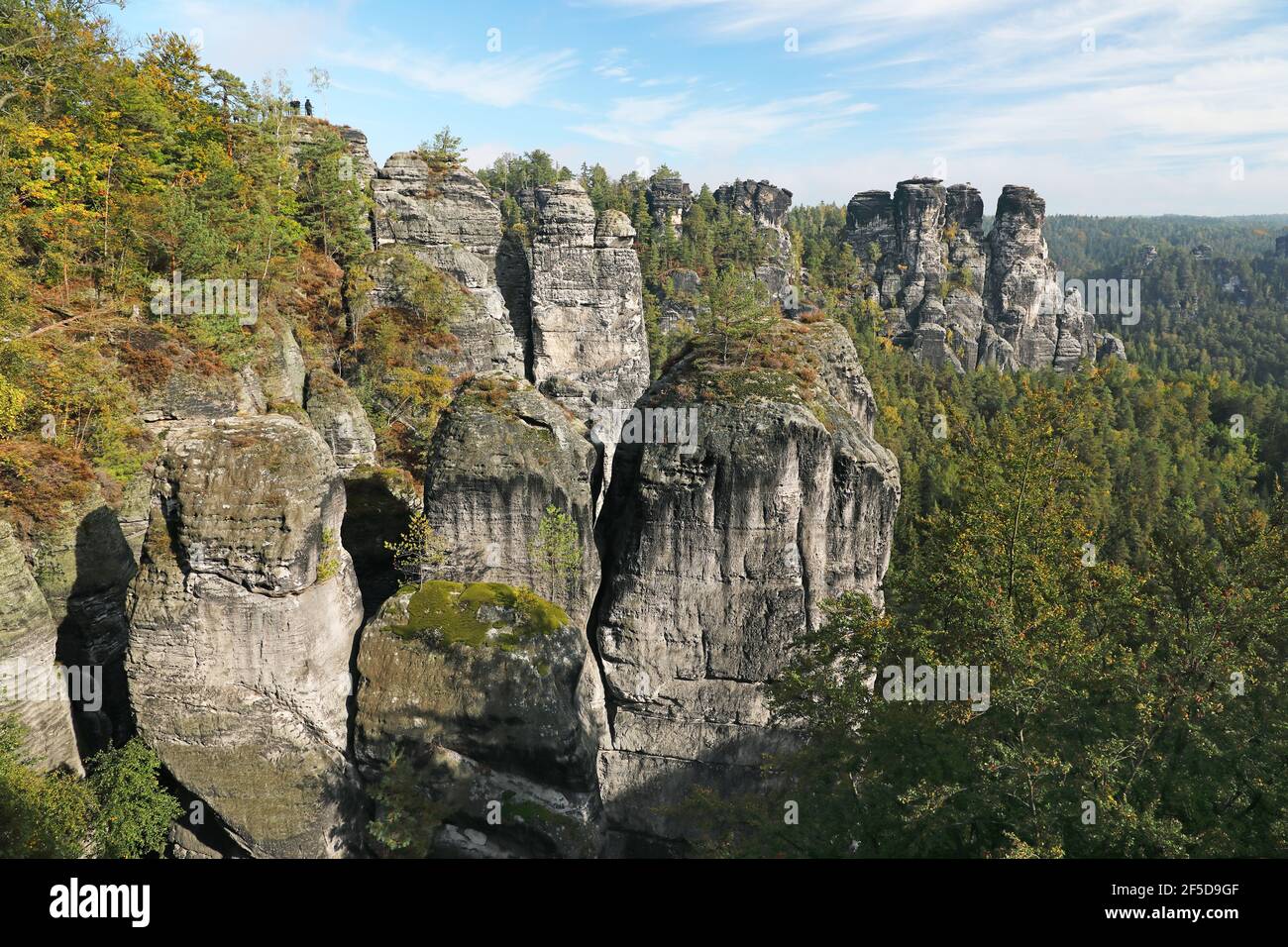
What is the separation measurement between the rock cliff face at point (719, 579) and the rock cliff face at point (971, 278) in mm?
100340

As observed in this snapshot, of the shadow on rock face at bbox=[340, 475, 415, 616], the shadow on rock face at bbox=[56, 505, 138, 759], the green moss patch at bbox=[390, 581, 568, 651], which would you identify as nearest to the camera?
the shadow on rock face at bbox=[56, 505, 138, 759]

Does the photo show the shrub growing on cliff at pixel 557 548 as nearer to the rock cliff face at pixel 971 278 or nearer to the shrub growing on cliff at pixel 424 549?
the shrub growing on cliff at pixel 424 549

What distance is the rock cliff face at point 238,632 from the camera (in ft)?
51.5

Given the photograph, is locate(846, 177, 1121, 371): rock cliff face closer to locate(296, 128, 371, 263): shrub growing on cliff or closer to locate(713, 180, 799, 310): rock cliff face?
locate(713, 180, 799, 310): rock cliff face

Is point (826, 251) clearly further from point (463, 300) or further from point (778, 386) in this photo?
point (778, 386)

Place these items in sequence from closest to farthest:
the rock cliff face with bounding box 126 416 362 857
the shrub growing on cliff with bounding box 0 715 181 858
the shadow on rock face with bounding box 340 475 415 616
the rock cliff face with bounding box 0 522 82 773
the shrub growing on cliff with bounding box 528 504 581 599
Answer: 1. the shrub growing on cliff with bounding box 0 715 181 858
2. the rock cliff face with bounding box 0 522 82 773
3. the rock cliff face with bounding box 126 416 362 857
4. the shrub growing on cliff with bounding box 528 504 581 599
5. the shadow on rock face with bounding box 340 475 415 616

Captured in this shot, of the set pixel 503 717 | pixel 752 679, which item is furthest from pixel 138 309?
pixel 752 679

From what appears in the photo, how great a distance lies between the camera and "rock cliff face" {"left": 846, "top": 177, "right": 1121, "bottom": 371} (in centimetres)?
11638

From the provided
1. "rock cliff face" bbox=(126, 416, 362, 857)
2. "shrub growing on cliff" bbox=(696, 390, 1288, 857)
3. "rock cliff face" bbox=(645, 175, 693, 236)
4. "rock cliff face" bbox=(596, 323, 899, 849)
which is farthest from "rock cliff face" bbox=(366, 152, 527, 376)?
"rock cliff face" bbox=(645, 175, 693, 236)

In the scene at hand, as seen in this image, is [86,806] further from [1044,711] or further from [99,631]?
[1044,711]

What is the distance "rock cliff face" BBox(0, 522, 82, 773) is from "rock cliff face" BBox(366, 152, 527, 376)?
26186mm

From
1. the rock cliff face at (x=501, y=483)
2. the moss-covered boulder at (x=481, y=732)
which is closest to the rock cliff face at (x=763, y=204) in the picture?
the rock cliff face at (x=501, y=483)

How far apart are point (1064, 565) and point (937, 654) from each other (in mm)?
5293

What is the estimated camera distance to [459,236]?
46500 mm
